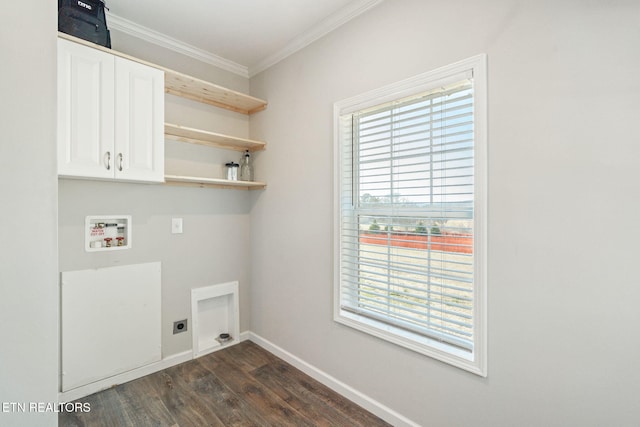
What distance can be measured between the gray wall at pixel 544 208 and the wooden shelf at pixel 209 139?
123 cm

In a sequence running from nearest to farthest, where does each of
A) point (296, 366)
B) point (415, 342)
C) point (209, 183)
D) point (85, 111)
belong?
1. point (415, 342)
2. point (85, 111)
3. point (296, 366)
4. point (209, 183)

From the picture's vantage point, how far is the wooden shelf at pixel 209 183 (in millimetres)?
2295

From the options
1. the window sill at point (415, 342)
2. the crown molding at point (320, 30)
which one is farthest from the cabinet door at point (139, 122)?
the window sill at point (415, 342)

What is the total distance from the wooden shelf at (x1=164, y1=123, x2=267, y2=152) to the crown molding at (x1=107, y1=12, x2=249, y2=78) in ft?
2.39

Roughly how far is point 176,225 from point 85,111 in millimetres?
1037

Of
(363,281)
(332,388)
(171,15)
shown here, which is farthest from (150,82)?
(332,388)

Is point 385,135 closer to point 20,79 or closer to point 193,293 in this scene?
point 20,79

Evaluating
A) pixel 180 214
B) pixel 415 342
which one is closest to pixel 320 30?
pixel 180 214

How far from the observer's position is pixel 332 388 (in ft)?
7.11

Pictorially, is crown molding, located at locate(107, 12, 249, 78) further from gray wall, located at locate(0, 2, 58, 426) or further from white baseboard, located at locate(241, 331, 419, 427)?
white baseboard, located at locate(241, 331, 419, 427)

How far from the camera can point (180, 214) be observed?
2.54 m

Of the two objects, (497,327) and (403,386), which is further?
(403,386)

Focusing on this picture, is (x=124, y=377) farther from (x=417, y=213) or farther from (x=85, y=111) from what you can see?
(x=417, y=213)

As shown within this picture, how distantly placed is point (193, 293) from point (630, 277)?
281 cm
